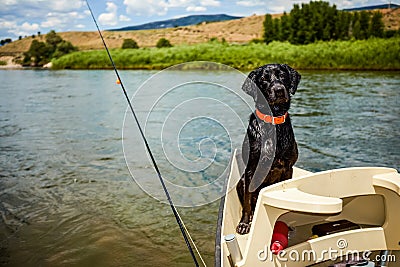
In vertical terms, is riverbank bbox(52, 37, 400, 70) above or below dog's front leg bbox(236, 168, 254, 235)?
above

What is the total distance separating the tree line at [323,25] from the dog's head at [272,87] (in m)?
30.6

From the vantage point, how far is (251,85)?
353 cm

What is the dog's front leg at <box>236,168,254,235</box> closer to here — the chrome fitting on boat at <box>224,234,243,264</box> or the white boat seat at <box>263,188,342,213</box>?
the chrome fitting on boat at <box>224,234,243,264</box>

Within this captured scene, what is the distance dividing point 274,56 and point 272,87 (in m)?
26.9

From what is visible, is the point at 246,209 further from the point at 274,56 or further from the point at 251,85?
the point at 274,56

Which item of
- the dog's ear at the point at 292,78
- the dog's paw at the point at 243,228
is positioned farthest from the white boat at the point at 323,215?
the dog's ear at the point at 292,78

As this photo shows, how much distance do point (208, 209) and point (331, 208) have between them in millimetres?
3740

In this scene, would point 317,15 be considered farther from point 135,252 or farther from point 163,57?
point 135,252

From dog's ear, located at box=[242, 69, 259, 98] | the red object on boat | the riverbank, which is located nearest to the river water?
dog's ear, located at box=[242, 69, 259, 98]

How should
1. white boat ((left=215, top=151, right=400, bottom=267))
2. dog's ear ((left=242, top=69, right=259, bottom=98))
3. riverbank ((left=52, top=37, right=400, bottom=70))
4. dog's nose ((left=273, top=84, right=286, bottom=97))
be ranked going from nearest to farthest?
white boat ((left=215, top=151, right=400, bottom=267)) < dog's nose ((left=273, top=84, right=286, bottom=97)) < dog's ear ((left=242, top=69, right=259, bottom=98)) < riverbank ((left=52, top=37, right=400, bottom=70))

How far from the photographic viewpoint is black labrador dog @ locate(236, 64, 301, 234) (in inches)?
134

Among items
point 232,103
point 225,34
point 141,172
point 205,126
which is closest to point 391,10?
point 225,34

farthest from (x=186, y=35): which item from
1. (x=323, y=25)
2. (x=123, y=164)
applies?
(x=123, y=164)

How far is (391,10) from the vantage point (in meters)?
35.6
